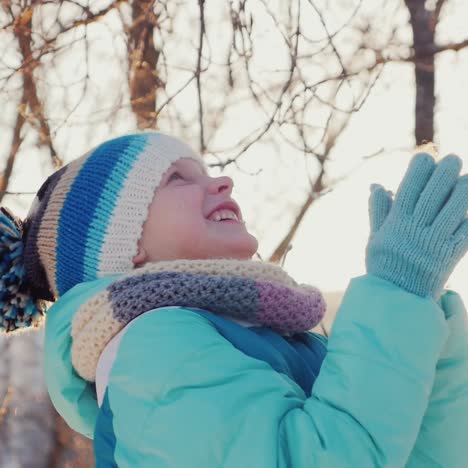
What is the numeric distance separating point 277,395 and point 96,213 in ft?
2.08

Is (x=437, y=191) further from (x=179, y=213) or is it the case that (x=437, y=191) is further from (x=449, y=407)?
(x=179, y=213)

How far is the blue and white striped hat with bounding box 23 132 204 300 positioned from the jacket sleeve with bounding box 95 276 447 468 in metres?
0.36

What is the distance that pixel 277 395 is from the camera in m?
1.09

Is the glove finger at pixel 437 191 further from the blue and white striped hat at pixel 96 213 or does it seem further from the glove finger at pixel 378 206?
the blue and white striped hat at pixel 96 213

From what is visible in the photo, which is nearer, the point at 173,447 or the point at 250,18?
the point at 173,447

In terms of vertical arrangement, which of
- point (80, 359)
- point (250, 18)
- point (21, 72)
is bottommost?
point (80, 359)

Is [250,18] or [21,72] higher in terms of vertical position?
[250,18]

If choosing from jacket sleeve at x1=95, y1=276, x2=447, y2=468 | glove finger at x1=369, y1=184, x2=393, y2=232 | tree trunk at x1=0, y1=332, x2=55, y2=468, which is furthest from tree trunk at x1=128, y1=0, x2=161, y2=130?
tree trunk at x1=0, y1=332, x2=55, y2=468

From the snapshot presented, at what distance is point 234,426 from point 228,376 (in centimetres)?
9

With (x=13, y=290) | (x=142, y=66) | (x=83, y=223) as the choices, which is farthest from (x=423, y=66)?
(x=13, y=290)

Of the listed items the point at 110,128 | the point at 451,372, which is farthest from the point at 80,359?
the point at 110,128

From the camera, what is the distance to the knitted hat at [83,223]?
4.95 feet

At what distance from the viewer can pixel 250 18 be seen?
2668mm

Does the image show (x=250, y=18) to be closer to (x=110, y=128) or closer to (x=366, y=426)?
(x=110, y=128)
